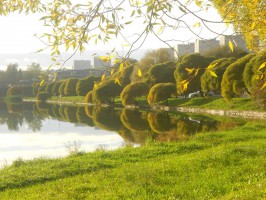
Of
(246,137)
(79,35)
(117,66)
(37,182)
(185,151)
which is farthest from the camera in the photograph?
(246,137)

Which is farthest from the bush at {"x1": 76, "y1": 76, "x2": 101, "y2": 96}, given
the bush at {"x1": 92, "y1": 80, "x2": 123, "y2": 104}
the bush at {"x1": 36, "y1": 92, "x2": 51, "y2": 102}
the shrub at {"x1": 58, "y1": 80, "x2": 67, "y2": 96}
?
the bush at {"x1": 36, "y1": 92, "x2": 51, "y2": 102}

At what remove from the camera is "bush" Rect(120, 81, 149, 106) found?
5497cm

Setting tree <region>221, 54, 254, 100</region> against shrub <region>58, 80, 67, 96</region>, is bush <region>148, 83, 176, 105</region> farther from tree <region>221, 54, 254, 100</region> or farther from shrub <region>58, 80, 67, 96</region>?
shrub <region>58, 80, 67, 96</region>

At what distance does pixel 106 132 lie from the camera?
30.6m

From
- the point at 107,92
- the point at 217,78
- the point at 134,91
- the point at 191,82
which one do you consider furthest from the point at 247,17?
the point at 107,92

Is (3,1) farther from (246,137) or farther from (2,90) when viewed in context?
(2,90)

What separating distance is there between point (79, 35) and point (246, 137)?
14.7m

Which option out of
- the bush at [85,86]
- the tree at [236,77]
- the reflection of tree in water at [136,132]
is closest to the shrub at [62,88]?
the bush at [85,86]

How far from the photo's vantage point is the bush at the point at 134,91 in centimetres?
5497

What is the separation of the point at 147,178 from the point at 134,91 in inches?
1803

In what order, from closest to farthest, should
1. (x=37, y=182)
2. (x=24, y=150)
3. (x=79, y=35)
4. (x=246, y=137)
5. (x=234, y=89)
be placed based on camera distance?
(x=79, y=35) → (x=37, y=182) → (x=246, y=137) → (x=24, y=150) → (x=234, y=89)

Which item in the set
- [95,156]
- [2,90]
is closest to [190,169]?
[95,156]

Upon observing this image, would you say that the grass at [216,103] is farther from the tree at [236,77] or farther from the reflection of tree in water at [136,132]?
the reflection of tree in water at [136,132]

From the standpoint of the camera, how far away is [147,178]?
9.46m
